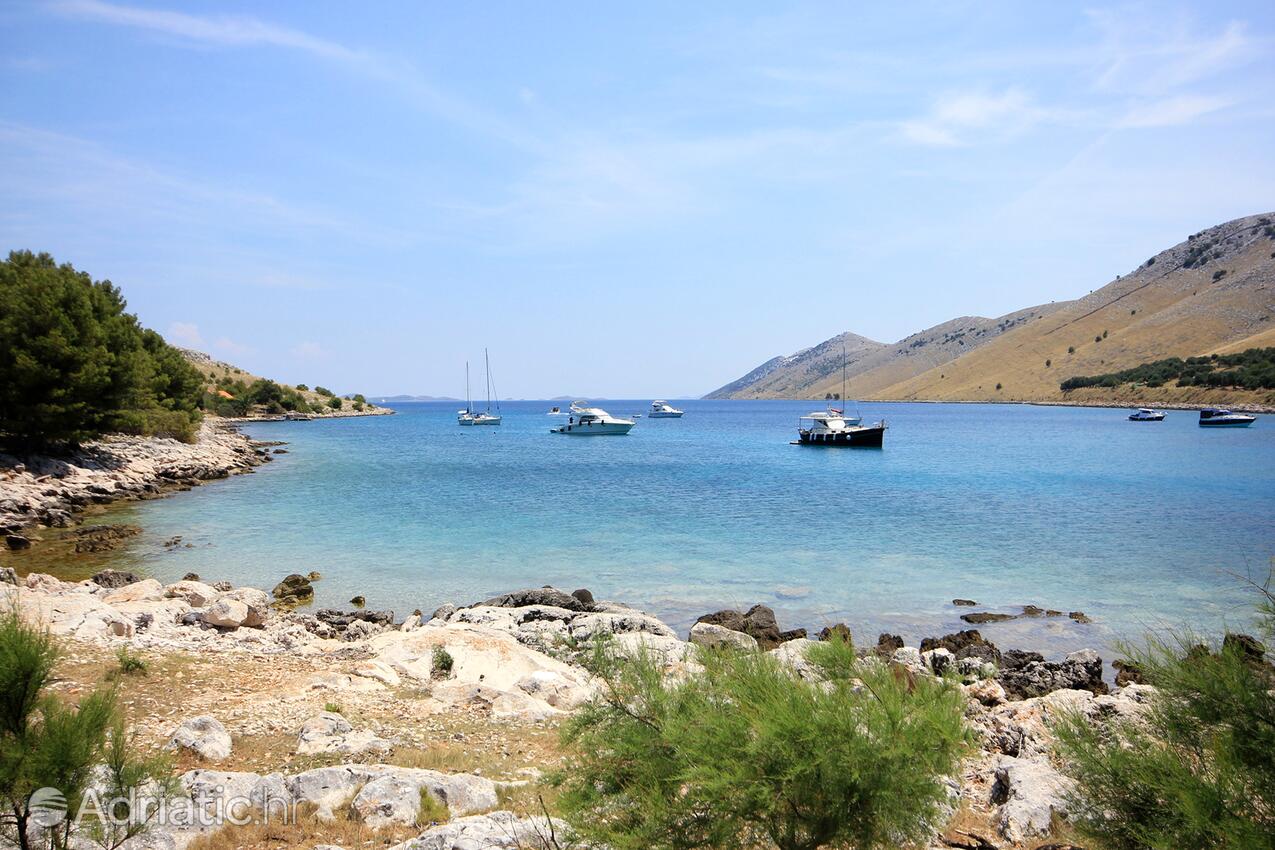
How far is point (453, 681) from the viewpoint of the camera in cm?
959

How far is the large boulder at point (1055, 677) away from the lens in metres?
11.1

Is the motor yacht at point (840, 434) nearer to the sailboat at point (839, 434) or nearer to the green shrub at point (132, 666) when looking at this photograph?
the sailboat at point (839, 434)

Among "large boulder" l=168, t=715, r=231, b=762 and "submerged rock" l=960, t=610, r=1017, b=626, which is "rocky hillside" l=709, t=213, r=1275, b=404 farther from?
"large boulder" l=168, t=715, r=231, b=762

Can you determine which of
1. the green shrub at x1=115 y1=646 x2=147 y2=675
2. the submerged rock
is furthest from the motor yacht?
the green shrub at x1=115 y1=646 x2=147 y2=675

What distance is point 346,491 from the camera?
117ft

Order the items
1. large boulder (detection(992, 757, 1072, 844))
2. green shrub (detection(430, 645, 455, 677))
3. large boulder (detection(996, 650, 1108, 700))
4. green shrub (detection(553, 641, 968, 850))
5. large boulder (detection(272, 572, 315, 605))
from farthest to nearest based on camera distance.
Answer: large boulder (detection(272, 572, 315, 605)) < large boulder (detection(996, 650, 1108, 700)) < green shrub (detection(430, 645, 455, 677)) < large boulder (detection(992, 757, 1072, 844)) < green shrub (detection(553, 641, 968, 850))

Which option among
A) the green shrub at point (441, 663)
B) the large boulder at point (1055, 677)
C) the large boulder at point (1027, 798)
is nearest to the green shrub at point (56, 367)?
the green shrub at point (441, 663)

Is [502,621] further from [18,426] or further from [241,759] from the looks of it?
[18,426]

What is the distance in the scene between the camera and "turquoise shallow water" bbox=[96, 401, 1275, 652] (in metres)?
17.3

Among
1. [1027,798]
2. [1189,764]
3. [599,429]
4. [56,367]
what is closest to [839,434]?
[599,429]

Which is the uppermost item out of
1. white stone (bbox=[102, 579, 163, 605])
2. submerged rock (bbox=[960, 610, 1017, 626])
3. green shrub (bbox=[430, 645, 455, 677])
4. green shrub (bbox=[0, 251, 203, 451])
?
green shrub (bbox=[0, 251, 203, 451])

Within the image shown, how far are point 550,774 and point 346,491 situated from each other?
110ft

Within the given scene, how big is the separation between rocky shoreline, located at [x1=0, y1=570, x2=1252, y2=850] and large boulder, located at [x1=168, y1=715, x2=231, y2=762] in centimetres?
2

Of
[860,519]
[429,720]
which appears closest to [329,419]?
[860,519]
